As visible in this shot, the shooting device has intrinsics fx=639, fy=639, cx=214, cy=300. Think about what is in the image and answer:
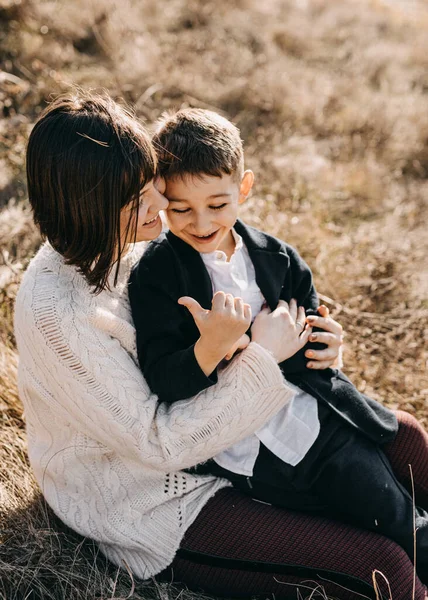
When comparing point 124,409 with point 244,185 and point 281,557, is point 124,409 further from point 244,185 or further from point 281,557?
point 244,185

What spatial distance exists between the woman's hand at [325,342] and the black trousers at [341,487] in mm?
223

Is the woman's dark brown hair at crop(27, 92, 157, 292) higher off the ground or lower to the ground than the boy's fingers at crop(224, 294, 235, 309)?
higher

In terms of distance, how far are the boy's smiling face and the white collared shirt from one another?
11 centimetres

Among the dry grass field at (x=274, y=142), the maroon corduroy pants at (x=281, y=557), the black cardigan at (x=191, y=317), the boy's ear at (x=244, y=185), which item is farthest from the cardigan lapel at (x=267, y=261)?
the dry grass field at (x=274, y=142)

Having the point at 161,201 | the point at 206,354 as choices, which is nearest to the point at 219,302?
the point at 206,354

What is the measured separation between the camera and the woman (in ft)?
5.66

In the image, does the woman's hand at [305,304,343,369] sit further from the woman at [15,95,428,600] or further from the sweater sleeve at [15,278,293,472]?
the sweater sleeve at [15,278,293,472]

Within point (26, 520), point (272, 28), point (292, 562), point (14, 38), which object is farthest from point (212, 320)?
point (272, 28)

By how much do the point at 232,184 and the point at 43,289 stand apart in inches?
27.6

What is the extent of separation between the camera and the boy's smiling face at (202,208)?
1.98m

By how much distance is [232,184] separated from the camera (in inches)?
81.6

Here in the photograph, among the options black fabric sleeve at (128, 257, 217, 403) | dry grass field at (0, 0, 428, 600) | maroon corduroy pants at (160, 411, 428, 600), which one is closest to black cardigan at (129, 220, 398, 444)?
black fabric sleeve at (128, 257, 217, 403)

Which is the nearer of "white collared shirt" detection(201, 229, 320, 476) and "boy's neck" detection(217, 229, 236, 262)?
"white collared shirt" detection(201, 229, 320, 476)

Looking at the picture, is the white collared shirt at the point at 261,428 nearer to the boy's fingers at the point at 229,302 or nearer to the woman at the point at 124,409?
the woman at the point at 124,409
